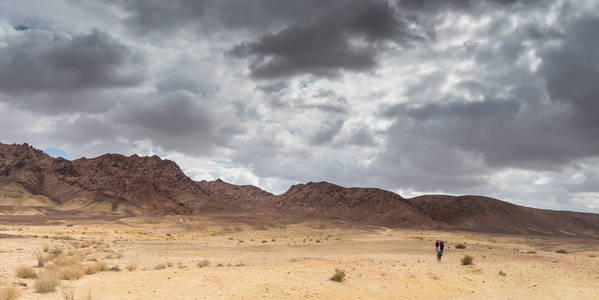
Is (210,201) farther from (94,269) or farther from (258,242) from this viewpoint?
(94,269)

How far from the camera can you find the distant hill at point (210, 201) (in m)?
150

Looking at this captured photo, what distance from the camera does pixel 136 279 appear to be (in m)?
18.7

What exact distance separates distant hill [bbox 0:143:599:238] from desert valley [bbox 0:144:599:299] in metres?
0.69

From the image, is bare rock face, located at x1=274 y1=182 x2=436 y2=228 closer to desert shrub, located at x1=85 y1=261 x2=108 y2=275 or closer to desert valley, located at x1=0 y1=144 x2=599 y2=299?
desert valley, located at x1=0 y1=144 x2=599 y2=299

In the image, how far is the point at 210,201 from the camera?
159250mm

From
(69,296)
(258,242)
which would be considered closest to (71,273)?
(69,296)

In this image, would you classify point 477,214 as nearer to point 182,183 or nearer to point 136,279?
point 182,183

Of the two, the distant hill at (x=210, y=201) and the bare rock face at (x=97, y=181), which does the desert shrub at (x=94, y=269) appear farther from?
the bare rock face at (x=97, y=181)

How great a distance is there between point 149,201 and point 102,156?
147ft

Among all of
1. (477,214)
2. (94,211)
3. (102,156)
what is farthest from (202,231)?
(102,156)

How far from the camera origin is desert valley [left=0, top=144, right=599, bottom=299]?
733 inches

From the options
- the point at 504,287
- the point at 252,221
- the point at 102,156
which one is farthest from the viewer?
the point at 102,156

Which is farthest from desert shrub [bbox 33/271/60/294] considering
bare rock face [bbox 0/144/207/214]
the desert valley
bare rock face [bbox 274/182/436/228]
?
bare rock face [bbox 274/182/436/228]

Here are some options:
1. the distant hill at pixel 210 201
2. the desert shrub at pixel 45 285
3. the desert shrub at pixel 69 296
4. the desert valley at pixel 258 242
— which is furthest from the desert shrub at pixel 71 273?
the distant hill at pixel 210 201
